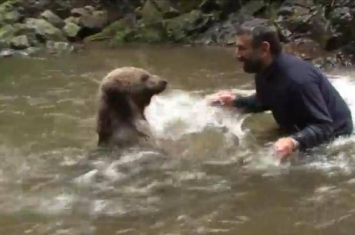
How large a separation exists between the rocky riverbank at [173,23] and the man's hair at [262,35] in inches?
232

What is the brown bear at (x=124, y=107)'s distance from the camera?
6.62 m

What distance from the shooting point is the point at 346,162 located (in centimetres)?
646

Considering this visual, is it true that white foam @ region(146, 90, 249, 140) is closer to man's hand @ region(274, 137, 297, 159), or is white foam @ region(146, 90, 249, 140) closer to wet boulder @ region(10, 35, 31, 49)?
man's hand @ region(274, 137, 297, 159)

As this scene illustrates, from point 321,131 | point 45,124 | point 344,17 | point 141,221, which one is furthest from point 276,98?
point 344,17

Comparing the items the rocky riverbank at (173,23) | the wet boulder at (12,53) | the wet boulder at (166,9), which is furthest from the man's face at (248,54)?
the wet boulder at (166,9)

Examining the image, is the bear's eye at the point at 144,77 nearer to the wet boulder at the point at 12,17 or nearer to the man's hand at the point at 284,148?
the man's hand at the point at 284,148

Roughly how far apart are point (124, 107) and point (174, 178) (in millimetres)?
884

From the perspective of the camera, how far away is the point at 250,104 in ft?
23.6

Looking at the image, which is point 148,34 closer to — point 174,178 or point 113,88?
point 113,88

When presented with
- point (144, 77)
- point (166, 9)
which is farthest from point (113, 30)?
point (144, 77)

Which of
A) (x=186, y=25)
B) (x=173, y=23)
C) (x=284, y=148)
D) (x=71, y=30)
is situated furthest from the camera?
(x=71, y=30)

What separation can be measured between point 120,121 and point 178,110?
1926mm

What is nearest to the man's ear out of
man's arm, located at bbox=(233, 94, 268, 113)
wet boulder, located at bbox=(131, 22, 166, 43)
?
man's arm, located at bbox=(233, 94, 268, 113)

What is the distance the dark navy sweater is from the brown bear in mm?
983
